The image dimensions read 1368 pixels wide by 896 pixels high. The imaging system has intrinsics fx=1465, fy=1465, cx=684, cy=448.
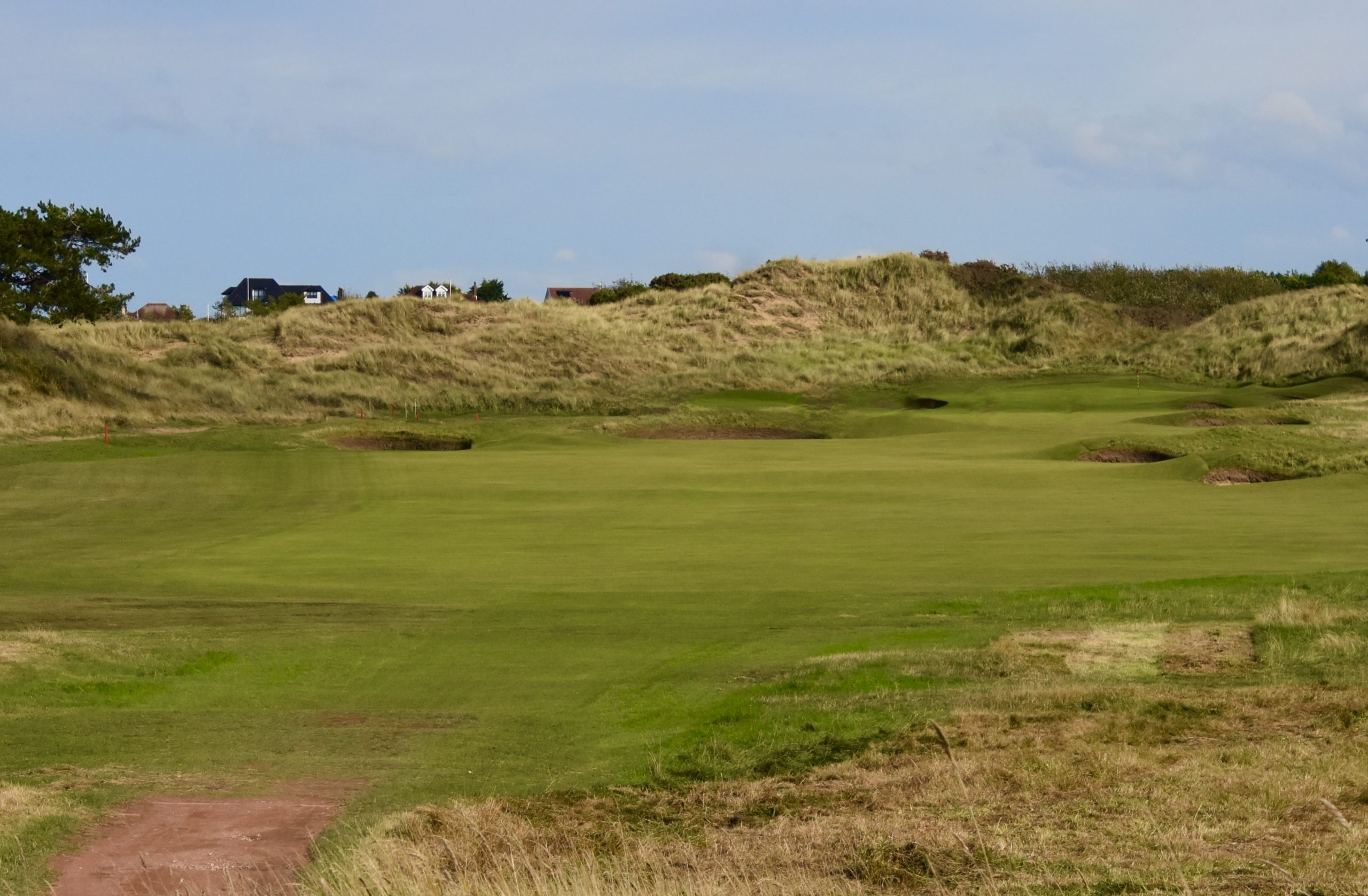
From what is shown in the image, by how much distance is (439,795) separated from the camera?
8.28 meters

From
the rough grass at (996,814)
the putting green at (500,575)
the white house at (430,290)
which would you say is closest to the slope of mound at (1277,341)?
the putting green at (500,575)

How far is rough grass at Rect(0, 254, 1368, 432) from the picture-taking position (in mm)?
50906

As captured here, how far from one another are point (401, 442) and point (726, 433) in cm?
1018

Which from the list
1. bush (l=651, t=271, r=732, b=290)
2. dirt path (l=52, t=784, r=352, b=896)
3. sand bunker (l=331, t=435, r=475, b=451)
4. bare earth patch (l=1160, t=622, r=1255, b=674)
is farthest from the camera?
bush (l=651, t=271, r=732, b=290)

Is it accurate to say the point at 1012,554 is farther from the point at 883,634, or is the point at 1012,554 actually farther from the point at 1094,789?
the point at 1094,789

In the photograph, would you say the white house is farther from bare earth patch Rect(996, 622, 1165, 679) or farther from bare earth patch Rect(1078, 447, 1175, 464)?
bare earth patch Rect(996, 622, 1165, 679)

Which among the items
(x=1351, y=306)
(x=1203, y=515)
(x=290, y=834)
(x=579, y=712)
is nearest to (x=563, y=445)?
(x=1203, y=515)

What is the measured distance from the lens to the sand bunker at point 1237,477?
1121 inches

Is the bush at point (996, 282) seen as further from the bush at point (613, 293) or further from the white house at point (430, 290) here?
the white house at point (430, 290)

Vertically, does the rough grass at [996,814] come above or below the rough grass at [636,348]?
below

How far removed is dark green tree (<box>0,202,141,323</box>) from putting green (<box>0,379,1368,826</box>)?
70.3 ft

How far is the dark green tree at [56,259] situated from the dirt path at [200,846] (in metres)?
47.9

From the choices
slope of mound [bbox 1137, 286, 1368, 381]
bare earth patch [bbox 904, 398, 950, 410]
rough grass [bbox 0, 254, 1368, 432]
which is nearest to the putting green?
rough grass [bbox 0, 254, 1368, 432]

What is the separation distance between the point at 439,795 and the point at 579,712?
7.48 ft
